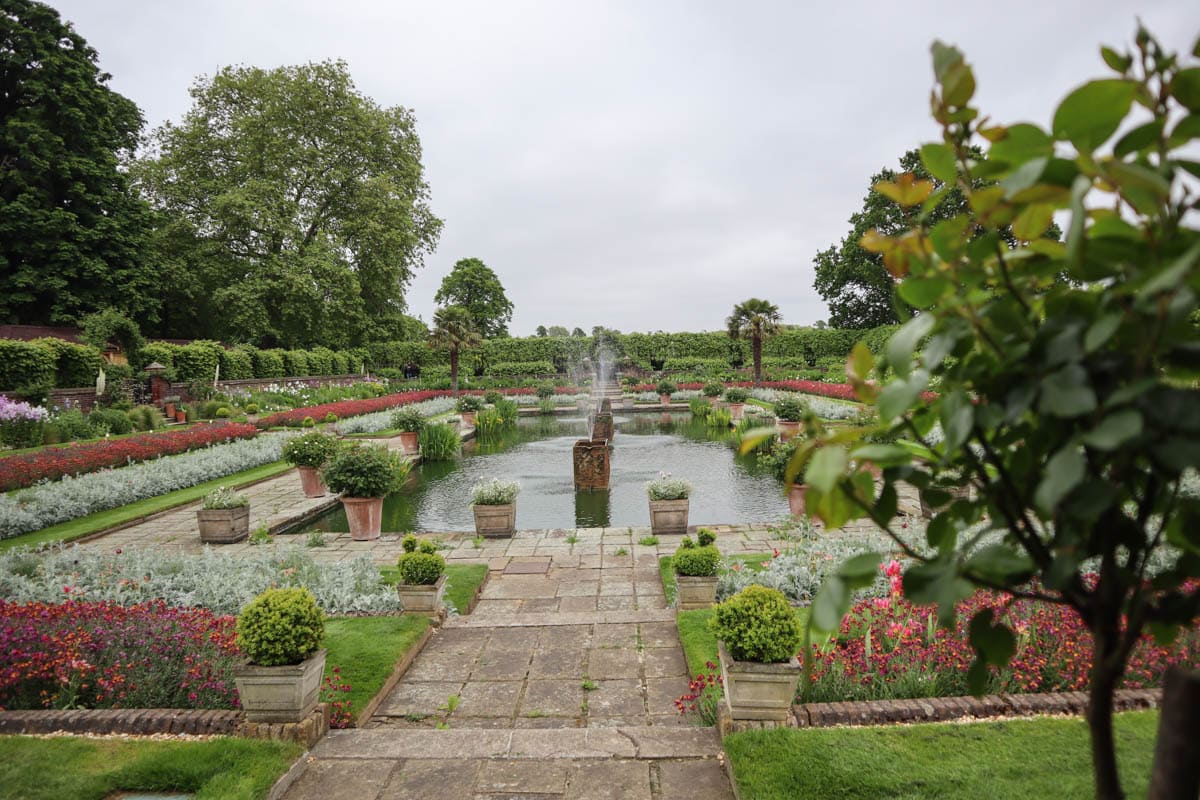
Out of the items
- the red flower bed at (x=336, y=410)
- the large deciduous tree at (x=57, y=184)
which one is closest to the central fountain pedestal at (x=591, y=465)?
the red flower bed at (x=336, y=410)

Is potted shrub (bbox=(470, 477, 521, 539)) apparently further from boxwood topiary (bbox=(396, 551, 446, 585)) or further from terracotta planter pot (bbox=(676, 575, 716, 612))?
terracotta planter pot (bbox=(676, 575, 716, 612))

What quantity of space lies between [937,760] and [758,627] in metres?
1.00

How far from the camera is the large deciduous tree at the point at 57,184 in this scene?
2269 centimetres

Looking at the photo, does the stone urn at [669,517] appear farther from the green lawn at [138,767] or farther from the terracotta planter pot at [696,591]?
the green lawn at [138,767]

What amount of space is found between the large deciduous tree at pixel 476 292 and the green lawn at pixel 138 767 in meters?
Answer: 55.5

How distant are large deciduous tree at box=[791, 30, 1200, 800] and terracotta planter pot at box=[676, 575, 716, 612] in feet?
15.3

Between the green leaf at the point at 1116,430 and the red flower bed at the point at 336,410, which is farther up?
the green leaf at the point at 1116,430

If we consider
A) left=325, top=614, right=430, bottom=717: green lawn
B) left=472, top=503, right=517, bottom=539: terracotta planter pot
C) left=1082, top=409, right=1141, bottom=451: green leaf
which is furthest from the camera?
left=472, top=503, right=517, bottom=539: terracotta planter pot

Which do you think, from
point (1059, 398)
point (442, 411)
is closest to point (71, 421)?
Answer: point (442, 411)

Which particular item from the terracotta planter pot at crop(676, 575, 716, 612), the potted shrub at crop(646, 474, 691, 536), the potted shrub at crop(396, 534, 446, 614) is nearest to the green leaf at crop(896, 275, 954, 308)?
the terracotta planter pot at crop(676, 575, 716, 612)

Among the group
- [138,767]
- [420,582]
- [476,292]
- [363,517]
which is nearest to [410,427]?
[363,517]

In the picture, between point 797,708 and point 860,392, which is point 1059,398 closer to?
point 860,392

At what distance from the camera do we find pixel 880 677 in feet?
12.4

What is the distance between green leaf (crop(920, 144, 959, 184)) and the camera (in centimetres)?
88
